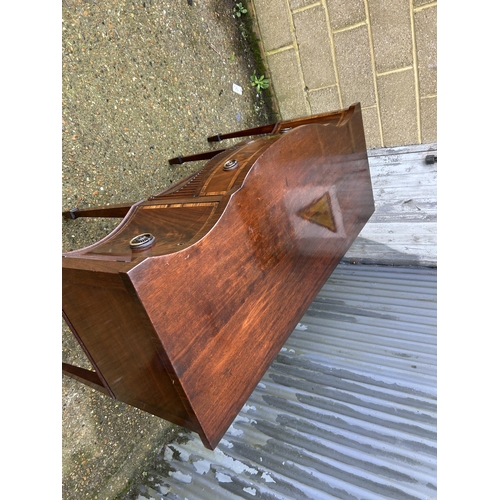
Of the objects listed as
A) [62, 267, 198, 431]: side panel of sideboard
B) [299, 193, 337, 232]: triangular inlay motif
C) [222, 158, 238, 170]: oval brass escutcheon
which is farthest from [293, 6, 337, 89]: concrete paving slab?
[62, 267, 198, 431]: side panel of sideboard

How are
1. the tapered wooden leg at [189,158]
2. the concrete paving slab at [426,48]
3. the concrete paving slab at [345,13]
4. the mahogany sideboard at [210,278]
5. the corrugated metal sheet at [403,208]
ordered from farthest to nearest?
the corrugated metal sheet at [403,208], the concrete paving slab at [345,13], the concrete paving slab at [426,48], the tapered wooden leg at [189,158], the mahogany sideboard at [210,278]

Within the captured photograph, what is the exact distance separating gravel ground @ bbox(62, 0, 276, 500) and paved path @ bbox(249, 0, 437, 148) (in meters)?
0.42

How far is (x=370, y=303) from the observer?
223cm

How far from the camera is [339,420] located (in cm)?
176

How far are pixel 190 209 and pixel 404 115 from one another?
159 centimetres

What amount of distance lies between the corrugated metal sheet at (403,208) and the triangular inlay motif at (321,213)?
38.1 inches

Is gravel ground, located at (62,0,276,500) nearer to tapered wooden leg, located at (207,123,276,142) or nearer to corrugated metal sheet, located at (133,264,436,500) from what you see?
tapered wooden leg, located at (207,123,276,142)

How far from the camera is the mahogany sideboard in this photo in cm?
95

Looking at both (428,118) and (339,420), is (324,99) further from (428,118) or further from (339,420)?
(339,420)

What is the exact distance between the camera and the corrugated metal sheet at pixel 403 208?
2299mm

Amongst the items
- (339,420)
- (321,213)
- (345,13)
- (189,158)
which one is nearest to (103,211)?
(189,158)

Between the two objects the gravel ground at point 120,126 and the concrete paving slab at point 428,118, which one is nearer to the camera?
the gravel ground at point 120,126

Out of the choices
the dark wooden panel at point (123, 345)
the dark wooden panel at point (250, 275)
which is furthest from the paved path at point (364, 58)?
the dark wooden panel at point (123, 345)

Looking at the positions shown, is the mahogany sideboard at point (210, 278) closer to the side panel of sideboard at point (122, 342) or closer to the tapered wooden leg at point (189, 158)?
the side panel of sideboard at point (122, 342)
